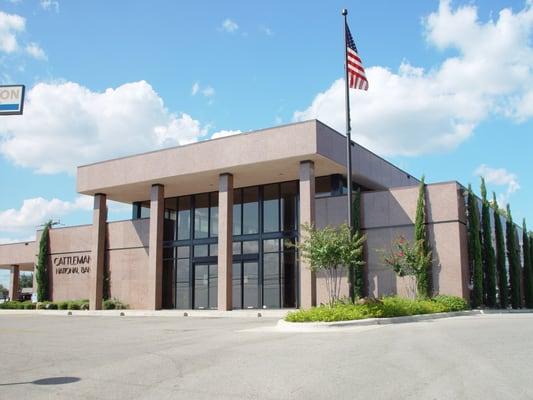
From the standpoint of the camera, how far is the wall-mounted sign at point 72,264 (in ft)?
133

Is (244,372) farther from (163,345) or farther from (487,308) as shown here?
(487,308)

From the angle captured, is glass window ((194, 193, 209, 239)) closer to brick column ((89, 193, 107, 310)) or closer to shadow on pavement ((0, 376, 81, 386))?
brick column ((89, 193, 107, 310))

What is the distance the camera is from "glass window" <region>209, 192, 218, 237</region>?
34919 mm

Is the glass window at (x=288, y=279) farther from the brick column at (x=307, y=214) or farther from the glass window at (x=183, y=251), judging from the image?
the glass window at (x=183, y=251)

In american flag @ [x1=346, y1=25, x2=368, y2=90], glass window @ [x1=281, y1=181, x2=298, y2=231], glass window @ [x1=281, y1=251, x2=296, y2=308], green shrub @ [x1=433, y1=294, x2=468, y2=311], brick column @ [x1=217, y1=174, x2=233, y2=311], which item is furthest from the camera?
glass window @ [x1=281, y1=181, x2=298, y2=231]

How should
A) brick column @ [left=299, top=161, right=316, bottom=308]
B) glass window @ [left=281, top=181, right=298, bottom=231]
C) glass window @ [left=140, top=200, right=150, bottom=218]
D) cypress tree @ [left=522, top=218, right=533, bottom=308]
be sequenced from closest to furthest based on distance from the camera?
1. brick column @ [left=299, top=161, right=316, bottom=308]
2. glass window @ [left=281, top=181, right=298, bottom=231]
3. cypress tree @ [left=522, top=218, right=533, bottom=308]
4. glass window @ [left=140, top=200, right=150, bottom=218]

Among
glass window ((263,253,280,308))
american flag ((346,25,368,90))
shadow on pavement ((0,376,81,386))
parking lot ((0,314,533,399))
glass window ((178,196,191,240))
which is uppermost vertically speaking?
american flag ((346,25,368,90))

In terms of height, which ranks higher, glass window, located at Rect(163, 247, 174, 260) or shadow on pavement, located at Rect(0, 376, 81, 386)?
glass window, located at Rect(163, 247, 174, 260)

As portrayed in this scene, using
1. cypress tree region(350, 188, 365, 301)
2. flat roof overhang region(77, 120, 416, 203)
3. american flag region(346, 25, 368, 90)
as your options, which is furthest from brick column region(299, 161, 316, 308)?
american flag region(346, 25, 368, 90)

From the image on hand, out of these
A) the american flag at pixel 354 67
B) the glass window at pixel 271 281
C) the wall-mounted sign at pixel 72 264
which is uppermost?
the american flag at pixel 354 67

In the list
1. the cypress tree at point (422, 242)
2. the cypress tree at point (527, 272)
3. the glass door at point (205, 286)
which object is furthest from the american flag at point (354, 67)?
the cypress tree at point (527, 272)

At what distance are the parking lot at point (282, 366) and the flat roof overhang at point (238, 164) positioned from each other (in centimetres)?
1372

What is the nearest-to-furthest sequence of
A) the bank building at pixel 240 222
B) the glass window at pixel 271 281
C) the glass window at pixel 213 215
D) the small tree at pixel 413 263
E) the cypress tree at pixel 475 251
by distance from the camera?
the small tree at pixel 413 263
the bank building at pixel 240 222
the cypress tree at pixel 475 251
the glass window at pixel 271 281
the glass window at pixel 213 215

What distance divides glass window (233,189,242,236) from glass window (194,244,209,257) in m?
→ 2.55
